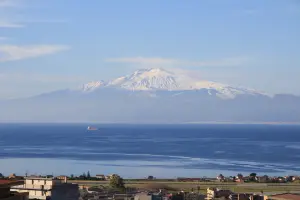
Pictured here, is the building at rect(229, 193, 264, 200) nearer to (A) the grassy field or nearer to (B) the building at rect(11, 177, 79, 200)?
(A) the grassy field

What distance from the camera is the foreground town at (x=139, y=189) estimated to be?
16.1m

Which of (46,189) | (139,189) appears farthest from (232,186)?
(46,189)

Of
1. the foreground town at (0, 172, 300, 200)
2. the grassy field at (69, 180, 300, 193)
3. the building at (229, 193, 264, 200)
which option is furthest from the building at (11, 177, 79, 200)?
the grassy field at (69, 180, 300, 193)

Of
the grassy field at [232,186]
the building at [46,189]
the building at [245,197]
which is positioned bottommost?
the building at [46,189]

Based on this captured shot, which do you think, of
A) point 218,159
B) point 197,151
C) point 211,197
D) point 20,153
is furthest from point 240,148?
point 211,197

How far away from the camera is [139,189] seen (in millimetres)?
36281

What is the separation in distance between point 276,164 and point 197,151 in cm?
2118

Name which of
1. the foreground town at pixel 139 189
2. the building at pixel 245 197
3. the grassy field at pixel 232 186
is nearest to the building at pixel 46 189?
the foreground town at pixel 139 189

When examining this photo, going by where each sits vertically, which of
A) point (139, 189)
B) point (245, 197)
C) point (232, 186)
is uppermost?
point (232, 186)

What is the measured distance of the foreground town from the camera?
16125 millimetres

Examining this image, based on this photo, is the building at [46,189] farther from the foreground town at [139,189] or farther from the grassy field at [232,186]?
the grassy field at [232,186]

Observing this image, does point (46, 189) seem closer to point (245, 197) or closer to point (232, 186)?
point (245, 197)

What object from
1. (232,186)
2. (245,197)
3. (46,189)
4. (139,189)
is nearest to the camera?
(46,189)

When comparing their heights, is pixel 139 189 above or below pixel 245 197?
above
